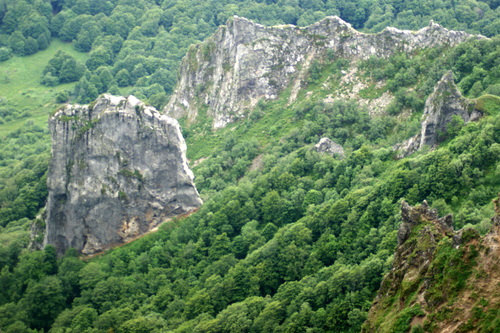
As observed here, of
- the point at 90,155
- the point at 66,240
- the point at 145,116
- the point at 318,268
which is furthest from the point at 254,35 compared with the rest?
the point at 318,268

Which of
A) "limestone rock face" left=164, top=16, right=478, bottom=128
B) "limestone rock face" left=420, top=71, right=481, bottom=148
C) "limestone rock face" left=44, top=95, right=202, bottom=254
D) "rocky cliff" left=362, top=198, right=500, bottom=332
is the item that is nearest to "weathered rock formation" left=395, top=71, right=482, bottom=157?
"limestone rock face" left=420, top=71, right=481, bottom=148

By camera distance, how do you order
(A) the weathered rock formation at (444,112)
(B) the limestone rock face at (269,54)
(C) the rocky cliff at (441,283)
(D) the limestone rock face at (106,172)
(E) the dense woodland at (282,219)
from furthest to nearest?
(B) the limestone rock face at (269,54) < (D) the limestone rock face at (106,172) < (A) the weathered rock formation at (444,112) < (E) the dense woodland at (282,219) < (C) the rocky cliff at (441,283)

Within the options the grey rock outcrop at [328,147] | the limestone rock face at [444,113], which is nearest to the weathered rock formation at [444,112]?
the limestone rock face at [444,113]

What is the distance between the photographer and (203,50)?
137 metres

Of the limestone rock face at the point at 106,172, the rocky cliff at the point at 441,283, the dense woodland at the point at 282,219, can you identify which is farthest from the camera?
the limestone rock face at the point at 106,172

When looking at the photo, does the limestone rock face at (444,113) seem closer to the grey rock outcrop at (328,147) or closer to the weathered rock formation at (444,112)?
the weathered rock formation at (444,112)

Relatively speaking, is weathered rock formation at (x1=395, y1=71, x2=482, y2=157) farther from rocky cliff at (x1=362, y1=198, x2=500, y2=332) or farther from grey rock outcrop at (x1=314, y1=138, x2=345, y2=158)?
rocky cliff at (x1=362, y1=198, x2=500, y2=332)

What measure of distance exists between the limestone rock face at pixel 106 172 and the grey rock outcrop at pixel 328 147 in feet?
68.4

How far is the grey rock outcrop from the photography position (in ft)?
338

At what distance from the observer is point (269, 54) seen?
411 ft

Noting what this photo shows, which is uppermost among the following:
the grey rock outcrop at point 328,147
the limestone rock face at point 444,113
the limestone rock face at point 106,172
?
the limestone rock face at point 444,113

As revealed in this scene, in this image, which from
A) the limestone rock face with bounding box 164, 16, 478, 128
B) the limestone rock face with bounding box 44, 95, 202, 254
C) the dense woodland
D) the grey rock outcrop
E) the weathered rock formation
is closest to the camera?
the dense woodland

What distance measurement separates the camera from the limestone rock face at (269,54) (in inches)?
4707

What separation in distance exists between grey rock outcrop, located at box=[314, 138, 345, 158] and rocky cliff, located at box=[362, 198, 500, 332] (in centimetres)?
4442
